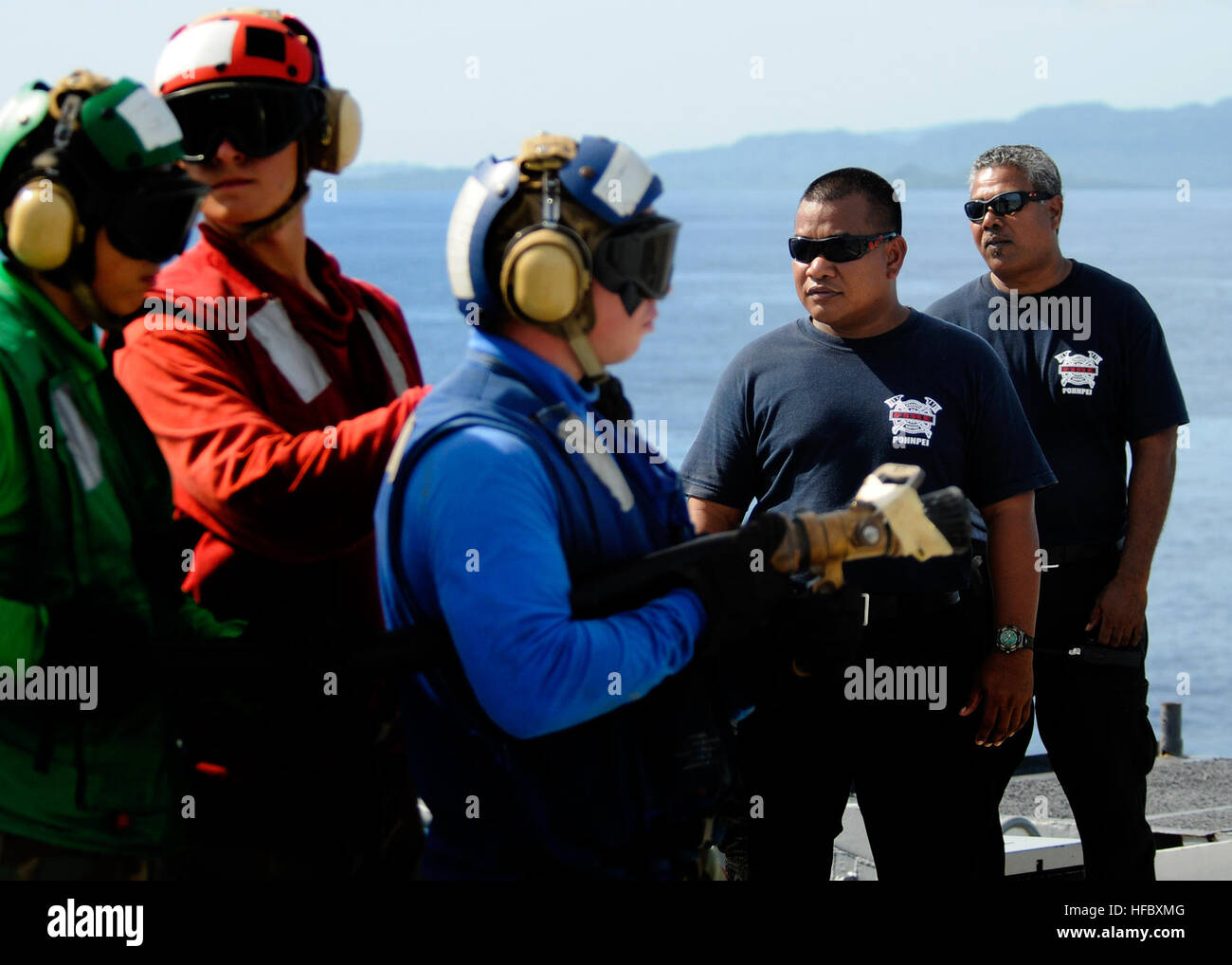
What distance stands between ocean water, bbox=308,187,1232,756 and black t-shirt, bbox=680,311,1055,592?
0.39 meters

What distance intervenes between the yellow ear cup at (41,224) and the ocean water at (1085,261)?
3.14 feet

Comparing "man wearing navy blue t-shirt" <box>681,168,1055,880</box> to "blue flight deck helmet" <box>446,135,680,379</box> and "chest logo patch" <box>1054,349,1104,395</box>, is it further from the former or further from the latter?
"blue flight deck helmet" <box>446,135,680,379</box>

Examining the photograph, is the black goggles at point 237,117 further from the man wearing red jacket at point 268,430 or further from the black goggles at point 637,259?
the black goggles at point 637,259

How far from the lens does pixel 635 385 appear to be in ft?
102

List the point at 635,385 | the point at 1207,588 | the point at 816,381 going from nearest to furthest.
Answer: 1. the point at 816,381
2. the point at 1207,588
3. the point at 635,385

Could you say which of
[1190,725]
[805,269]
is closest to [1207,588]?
[1190,725]

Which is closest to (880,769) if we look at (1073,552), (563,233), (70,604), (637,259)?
(1073,552)

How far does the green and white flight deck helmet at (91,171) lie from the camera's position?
8.50 ft

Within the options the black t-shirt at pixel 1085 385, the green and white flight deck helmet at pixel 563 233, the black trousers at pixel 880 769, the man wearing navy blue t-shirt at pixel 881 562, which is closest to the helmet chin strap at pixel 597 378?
the green and white flight deck helmet at pixel 563 233

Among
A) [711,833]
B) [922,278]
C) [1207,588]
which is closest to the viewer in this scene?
[711,833]

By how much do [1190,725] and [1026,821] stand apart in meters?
7.74

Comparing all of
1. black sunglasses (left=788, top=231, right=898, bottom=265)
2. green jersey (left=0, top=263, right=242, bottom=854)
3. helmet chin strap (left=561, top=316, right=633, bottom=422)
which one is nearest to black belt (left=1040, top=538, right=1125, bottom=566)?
black sunglasses (left=788, top=231, right=898, bottom=265)

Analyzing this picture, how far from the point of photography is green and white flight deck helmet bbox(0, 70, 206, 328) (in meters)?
2.59
